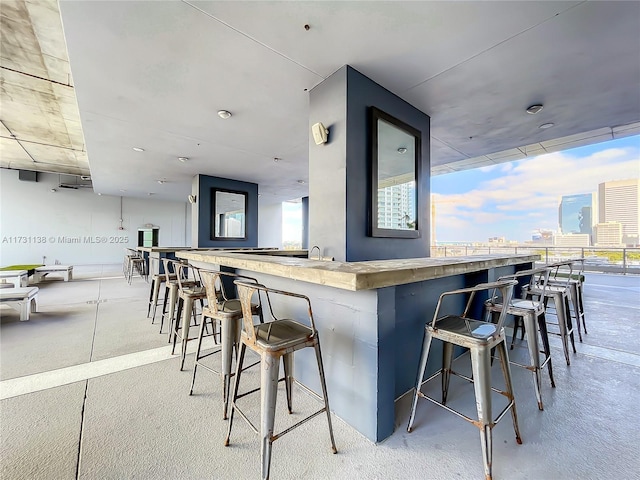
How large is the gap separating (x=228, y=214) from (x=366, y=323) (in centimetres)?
633

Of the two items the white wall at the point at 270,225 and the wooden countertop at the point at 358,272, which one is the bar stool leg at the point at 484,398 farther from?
the white wall at the point at 270,225

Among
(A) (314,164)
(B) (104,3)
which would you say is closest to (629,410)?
(A) (314,164)

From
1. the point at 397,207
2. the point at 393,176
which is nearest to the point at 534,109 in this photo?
the point at 393,176

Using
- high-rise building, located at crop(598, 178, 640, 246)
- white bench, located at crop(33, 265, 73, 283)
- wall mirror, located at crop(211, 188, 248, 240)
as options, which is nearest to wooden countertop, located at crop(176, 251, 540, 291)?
wall mirror, located at crop(211, 188, 248, 240)

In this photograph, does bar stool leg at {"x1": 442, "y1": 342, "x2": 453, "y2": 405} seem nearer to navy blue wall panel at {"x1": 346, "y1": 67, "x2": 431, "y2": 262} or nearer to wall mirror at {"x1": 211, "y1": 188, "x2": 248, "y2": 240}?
navy blue wall panel at {"x1": 346, "y1": 67, "x2": 431, "y2": 262}

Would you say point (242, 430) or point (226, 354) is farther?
point (226, 354)

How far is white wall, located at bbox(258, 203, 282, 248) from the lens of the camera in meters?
13.6

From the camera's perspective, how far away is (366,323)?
1.51 meters

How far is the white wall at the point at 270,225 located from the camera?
44.5 feet

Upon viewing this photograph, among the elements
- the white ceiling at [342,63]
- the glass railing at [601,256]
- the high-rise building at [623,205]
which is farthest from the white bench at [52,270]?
the high-rise building at [623,205]

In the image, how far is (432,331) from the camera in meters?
1.51

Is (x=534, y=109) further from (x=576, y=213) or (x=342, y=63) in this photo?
(x=576, y=213)

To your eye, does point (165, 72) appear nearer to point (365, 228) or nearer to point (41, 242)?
point (365, 228)

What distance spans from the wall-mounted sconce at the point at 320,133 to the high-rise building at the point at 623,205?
385 inches
